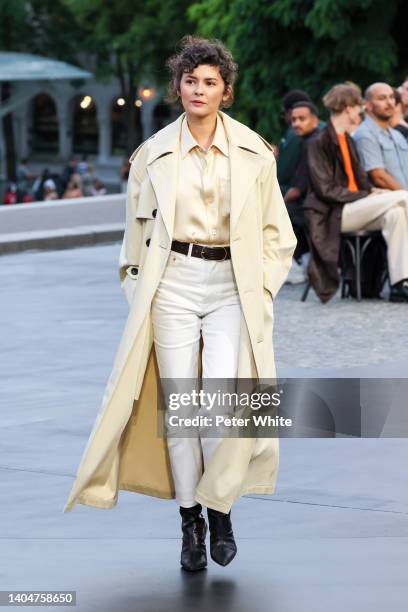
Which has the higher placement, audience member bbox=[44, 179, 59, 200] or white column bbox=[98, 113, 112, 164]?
audience member bbox=[44, 179, 59, 200]

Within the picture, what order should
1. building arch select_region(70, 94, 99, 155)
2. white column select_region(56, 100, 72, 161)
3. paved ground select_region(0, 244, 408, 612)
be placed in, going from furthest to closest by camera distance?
building arch select_region(70, 94, 99, 155) → white column select_region(56, 100, 72, 161) → paved ground select_region(0, 244, 408, 612)

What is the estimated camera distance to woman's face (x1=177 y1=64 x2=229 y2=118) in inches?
236

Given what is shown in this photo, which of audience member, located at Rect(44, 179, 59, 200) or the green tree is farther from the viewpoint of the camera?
audience member, located at Rect(44, 179, 59, 200)

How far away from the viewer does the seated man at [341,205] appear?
45.7 ft

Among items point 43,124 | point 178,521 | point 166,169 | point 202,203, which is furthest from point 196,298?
point 43,124

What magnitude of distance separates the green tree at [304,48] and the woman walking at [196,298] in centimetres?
2712

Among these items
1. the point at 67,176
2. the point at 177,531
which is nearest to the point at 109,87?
the point at 67,176

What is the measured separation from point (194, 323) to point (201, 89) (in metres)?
0.76

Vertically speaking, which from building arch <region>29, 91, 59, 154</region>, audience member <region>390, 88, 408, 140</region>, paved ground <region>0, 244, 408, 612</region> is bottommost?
building arch <region>29, 91, 59, 154</region>

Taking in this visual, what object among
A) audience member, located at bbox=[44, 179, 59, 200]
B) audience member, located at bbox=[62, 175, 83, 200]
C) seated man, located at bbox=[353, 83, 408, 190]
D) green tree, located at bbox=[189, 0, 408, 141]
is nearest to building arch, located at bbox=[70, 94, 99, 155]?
audience member, located at bbox=[62, 175, 83, 200]

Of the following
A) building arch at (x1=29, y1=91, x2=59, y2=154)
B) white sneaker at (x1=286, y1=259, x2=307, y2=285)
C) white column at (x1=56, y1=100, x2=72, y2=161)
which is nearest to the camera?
white sneaker at (x1=286, y1=259, x2=307, y2=285)

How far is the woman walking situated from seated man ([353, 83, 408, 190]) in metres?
8.16

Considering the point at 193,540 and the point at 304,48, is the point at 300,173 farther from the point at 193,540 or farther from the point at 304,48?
the point at 304,48

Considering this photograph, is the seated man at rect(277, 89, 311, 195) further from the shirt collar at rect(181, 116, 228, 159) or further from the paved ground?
the shirt collar at rect(181, 116, 228, 159)
